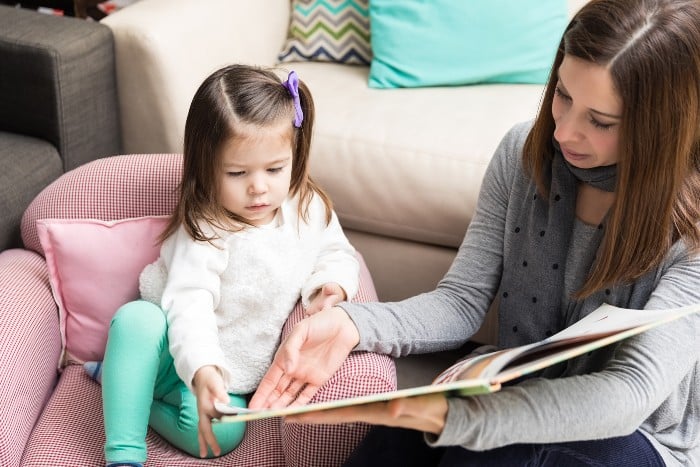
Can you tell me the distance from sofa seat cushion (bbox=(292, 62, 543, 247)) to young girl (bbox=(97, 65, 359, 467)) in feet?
1.09

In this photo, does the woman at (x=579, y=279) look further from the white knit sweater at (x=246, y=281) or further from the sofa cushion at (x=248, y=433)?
the white knit sweater at (x=246, y=281)

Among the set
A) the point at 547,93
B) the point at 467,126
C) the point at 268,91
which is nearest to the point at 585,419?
the point at 547,93

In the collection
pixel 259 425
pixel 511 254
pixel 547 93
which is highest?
pixel 547 93

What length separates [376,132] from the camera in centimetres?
183

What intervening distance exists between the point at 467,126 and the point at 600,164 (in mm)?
683

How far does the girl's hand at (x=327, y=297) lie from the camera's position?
140cm

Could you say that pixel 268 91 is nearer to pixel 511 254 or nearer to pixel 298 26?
pixel 511 254

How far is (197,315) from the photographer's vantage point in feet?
4.35

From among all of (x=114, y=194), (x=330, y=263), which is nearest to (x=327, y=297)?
(x=330, y=263)

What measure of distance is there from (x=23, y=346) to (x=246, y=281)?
38cm

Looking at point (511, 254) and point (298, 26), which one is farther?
point (298, 26)

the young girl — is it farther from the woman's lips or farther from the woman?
the woman's lips

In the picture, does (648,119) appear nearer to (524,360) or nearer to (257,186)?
(524,360)

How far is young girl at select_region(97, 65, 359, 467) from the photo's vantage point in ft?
4.31
